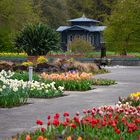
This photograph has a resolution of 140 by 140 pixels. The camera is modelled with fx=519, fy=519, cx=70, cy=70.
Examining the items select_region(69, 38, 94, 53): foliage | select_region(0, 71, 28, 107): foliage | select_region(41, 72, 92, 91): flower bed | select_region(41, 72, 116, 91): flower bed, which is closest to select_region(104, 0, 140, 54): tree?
select_region(69, 38, 94, 53): foliage

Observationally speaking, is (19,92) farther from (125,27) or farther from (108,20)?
(108,20)

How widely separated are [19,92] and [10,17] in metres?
45.6

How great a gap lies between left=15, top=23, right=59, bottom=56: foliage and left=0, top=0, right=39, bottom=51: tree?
20157 mm

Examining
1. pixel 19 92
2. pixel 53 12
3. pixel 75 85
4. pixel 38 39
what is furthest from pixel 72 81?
pixel 53 12

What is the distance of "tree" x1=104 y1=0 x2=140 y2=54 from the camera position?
4934cm

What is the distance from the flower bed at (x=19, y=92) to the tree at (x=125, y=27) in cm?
3230

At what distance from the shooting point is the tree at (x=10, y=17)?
5813 centimetres

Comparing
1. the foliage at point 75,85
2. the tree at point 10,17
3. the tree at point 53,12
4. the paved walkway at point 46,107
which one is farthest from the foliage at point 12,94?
the tree at point 53,12

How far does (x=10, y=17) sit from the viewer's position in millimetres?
60156

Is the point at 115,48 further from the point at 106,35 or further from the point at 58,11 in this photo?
the point at 58,11

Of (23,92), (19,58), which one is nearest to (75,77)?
(23,92)

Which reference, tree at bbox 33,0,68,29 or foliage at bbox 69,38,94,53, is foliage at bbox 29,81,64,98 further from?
tree at bbox 33,0,68,29

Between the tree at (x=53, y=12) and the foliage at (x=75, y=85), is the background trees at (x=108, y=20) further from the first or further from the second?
the foliage at (x=75, y=85)

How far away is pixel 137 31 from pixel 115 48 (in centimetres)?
312
